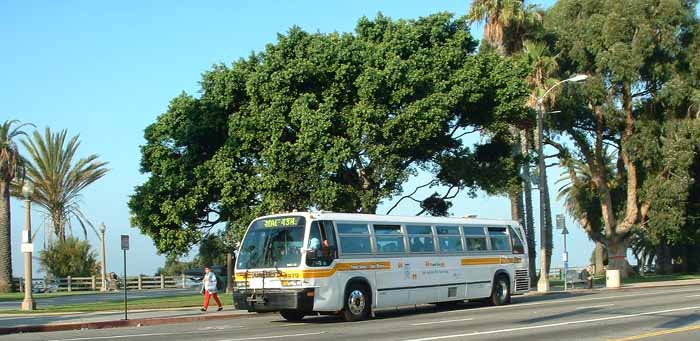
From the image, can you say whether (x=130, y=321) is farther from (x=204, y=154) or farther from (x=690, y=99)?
(x=690, y=99)

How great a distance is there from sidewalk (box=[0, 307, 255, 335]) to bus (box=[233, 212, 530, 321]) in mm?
3402

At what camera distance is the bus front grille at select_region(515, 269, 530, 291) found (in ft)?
95.6

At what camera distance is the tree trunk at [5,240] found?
166ft

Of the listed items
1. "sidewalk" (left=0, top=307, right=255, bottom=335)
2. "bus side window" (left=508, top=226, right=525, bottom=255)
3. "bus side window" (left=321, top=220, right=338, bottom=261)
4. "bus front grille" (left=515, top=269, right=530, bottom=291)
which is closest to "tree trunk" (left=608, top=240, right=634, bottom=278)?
"bus front grille" (left=515, top=269, right=530, bottom=291)

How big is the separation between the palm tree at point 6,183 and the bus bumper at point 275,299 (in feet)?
107

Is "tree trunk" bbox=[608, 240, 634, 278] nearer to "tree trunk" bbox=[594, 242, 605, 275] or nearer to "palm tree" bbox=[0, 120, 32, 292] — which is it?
"tree trunk" bbox=[594, 242, 605, 275]

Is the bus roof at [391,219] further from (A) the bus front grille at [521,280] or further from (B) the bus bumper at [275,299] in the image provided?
(B) the bus bumper at [275,299]

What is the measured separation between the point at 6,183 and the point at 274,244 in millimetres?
33439

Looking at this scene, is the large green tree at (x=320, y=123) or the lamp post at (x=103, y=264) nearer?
the large green tree at (x=320, y=123)

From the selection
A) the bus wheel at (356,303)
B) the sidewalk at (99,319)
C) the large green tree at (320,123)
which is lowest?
the sidewalk at (99,319)

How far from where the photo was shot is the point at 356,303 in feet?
74.5

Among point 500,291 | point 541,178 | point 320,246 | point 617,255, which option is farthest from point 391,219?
point 617,255

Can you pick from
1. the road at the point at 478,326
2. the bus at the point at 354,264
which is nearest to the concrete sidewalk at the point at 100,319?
the road at the point at 478,326

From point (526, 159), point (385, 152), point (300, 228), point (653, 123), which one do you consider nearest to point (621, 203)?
point (653, 123)
